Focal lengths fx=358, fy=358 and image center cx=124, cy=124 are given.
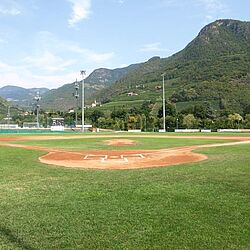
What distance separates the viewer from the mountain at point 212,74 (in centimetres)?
11882

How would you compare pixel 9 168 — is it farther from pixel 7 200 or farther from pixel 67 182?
pixel 7 200

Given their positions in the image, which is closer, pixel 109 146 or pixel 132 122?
pixel 109 146

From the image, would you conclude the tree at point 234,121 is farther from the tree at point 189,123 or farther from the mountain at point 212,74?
the mountain at point 212,74

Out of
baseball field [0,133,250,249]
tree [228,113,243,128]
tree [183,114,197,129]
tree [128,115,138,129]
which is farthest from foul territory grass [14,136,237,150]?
tree [128,115,138,129]

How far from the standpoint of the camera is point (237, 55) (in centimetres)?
15700

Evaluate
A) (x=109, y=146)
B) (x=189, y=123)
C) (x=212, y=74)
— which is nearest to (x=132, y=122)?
(x=189, y=123)

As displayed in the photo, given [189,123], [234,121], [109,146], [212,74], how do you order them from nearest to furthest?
1. [109,146]
2. [234,121]
3. [189,123]
4. [212,74]

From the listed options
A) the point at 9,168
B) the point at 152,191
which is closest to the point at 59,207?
the point at 152,191

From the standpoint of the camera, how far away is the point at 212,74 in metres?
141

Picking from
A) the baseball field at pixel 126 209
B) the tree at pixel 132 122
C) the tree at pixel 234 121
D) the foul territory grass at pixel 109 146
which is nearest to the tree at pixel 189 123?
the tree at pixel 234 121

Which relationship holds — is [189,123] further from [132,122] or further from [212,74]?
[212,74]

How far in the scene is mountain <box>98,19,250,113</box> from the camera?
118825 millimetres

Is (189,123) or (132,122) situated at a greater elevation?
(132,122)

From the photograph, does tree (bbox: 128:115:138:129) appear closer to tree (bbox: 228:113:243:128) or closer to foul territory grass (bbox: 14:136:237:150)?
tree (bbox: 228:113:243:128)
